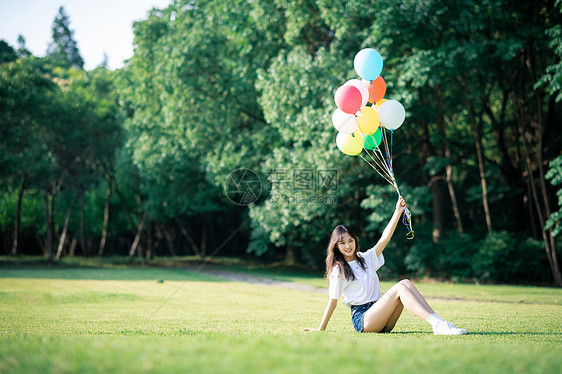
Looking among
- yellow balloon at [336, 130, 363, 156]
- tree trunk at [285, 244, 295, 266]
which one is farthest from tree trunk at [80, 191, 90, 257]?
yellow balloon at [336, 130, 363, 156]

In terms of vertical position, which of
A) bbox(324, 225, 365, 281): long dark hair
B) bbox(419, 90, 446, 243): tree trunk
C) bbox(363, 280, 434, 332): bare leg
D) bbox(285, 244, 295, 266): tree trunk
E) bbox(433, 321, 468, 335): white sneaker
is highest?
bbox(419, 90, 446, 243): tree trunk

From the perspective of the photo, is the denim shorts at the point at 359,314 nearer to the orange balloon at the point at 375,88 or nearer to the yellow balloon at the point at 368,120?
the yellow balloon at the point at 368,120

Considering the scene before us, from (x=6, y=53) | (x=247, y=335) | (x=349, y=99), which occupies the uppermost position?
(x=6, y=53)

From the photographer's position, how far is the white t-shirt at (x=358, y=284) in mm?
5918

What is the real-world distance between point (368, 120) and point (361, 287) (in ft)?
10.8

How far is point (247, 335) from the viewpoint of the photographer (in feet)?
17.1

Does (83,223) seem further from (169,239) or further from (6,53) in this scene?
Answer: (6,53)

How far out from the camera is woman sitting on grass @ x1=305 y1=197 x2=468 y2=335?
18.8 feet

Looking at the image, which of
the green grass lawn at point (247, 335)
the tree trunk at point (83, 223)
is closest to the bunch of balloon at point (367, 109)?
the green grass lawn at point (247, 335)

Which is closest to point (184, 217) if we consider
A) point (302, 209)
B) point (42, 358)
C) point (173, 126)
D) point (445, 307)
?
point (173, 126)

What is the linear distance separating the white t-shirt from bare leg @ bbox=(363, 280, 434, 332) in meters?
0.23

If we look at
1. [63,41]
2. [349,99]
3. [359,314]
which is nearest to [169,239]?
[349,99]

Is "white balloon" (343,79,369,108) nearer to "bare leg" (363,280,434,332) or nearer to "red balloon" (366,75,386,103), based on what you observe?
"red balloon" (366,75,386,103)

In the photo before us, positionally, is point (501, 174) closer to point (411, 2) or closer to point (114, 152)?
point (411, 2)
